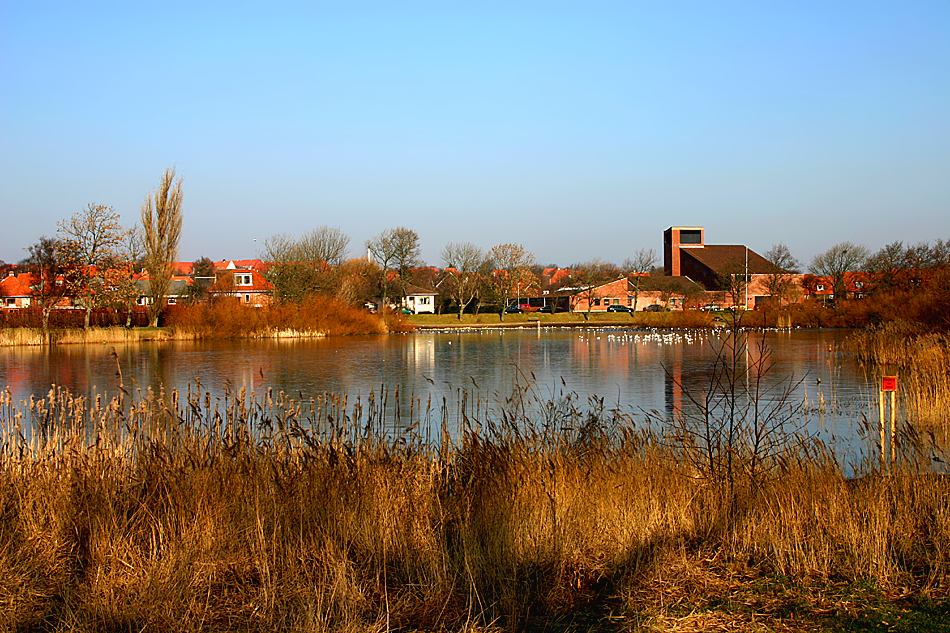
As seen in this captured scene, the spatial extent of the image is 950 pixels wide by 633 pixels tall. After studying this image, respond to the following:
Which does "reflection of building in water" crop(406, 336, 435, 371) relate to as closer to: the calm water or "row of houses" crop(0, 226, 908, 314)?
the calm water

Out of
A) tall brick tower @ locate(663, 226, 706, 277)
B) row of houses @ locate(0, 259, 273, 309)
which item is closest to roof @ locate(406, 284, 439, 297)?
row of houses @ locate(0, 259, 273, 309)

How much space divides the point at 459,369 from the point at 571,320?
160 ft

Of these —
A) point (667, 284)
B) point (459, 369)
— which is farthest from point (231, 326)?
point (667, 284)

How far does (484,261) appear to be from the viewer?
79188 mm

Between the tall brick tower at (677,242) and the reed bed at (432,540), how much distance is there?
89995mm

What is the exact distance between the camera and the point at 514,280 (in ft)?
256

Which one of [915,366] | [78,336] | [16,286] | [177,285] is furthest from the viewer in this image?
[16,286]

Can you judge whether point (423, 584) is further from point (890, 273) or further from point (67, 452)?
point (890, 273)

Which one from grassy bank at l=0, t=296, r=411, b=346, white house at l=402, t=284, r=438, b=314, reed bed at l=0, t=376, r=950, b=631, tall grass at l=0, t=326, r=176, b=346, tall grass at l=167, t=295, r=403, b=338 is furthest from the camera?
white house at l=402, t=284, r=438, b=314

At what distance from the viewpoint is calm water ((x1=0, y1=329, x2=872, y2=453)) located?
17.5 m

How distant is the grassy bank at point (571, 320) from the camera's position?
6128 centimetres

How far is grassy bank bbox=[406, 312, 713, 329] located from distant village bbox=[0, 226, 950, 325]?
1.68 meters

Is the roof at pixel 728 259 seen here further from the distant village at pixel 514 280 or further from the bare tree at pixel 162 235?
the bare tree at pixel 162 235

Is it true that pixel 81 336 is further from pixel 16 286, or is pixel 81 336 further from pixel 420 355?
pixel 16 286
